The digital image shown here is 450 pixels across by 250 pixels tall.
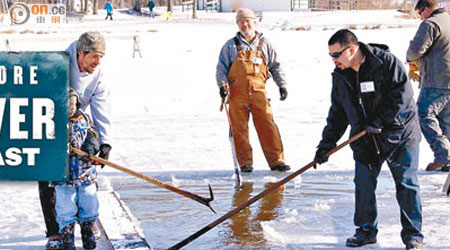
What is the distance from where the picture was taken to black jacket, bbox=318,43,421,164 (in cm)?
494

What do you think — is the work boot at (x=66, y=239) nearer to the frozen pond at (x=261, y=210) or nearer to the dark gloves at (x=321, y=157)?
the frozen pond at (x=261, y=210)

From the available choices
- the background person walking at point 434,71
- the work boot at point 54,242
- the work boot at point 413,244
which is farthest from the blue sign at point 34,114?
the background person walking at point 434,71

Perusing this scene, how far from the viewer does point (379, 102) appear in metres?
5.00

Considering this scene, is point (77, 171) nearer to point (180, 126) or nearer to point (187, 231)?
point (187, 231)

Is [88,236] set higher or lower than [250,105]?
lower

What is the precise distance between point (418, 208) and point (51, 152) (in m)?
2.32

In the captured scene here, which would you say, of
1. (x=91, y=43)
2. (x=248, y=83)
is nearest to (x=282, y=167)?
(x=248, y=83)

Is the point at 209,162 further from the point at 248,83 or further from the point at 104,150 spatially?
the point at 104,150

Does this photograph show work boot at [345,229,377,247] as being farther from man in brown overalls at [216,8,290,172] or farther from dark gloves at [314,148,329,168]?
man in brown overalls at [216,8,290,172]

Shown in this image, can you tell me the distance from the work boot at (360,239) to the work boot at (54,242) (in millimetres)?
1865

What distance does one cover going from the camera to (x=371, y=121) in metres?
5.05

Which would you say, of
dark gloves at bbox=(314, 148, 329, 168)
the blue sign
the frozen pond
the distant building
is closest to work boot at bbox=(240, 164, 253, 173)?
the frozen pond

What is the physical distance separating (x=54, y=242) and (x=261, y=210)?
6.24 feet

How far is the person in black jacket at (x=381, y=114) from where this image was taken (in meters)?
4.94
